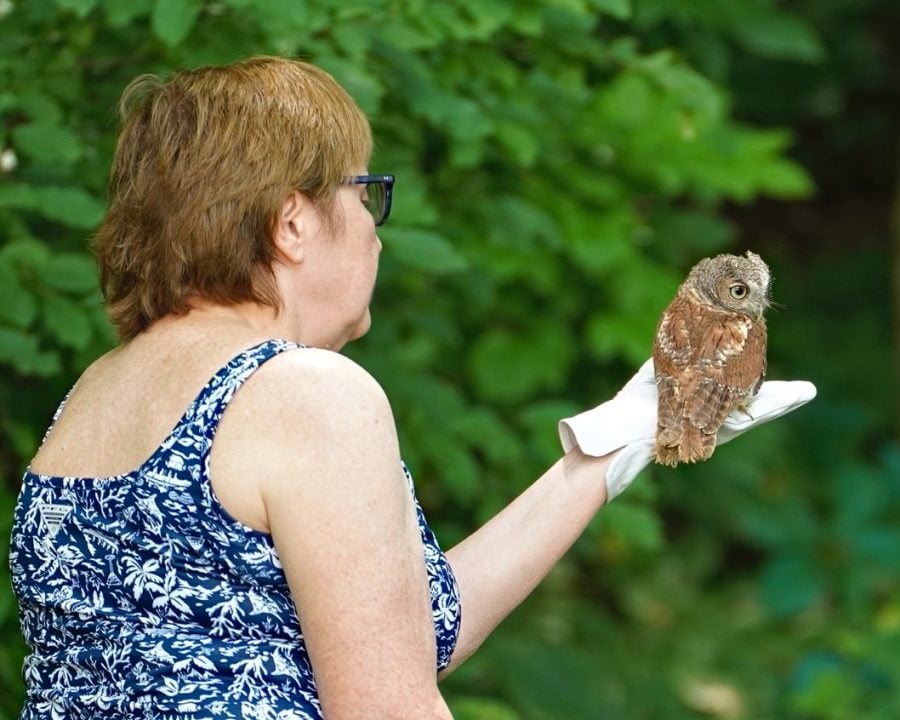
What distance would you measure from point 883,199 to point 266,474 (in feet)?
18.8

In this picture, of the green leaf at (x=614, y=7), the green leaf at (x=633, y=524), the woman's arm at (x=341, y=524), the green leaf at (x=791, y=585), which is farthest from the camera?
the green leaf at (x=791, y=585)

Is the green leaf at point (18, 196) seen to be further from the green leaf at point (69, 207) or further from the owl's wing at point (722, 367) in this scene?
the owl's wing at point (722, 367)

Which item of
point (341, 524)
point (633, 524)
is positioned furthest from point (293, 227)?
point (633, 524)

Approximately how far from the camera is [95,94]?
2.69 metres

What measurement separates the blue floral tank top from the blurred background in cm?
82

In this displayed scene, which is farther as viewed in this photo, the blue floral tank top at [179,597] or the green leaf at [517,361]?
the green leaf at [517,361]

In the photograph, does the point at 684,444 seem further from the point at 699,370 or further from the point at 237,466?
the point at 237,466

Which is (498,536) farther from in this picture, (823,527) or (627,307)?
(823,527)

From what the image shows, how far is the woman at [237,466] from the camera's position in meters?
1.47

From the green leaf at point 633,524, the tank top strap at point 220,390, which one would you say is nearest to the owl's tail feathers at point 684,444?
Result: the tank top strap at point 220,390

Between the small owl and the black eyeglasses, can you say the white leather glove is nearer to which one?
the small owl

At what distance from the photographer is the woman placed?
4.83 ft

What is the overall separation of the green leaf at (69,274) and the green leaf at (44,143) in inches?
7.4

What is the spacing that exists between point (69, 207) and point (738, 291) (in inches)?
45.3
